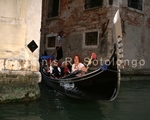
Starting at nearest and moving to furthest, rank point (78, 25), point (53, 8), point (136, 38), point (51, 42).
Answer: point (136, 38) < point (78, 25) < point (51, 42) < point (53, 8)

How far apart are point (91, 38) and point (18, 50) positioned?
5.54m

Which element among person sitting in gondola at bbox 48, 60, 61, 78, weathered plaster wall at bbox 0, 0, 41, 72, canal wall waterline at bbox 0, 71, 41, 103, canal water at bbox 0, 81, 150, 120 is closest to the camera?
canal water at bbox 0, 81, 150, 120

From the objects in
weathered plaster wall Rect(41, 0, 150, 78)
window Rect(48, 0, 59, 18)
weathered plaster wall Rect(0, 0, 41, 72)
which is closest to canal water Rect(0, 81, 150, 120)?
weathered plaster wall Rect(0, 0, 41, 72)

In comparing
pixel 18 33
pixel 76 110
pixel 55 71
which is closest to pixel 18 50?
pixel 18 33

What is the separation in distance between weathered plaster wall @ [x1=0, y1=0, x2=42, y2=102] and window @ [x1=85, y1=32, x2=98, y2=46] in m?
5.04

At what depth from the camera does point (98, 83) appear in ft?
14.2

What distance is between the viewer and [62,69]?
Answer: 6.27 m

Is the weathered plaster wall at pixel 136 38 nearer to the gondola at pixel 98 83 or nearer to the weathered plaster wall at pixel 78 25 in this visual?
the weathered plaster wall at pixel 78 25

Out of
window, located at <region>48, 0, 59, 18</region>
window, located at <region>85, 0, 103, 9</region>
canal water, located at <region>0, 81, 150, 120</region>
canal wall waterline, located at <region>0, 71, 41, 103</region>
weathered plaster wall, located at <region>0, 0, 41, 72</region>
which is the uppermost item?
window, located at <region>48, 0, 59, 18</region>

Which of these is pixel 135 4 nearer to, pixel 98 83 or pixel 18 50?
pixel 98 83

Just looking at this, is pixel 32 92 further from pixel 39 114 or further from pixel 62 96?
pixel 62 96

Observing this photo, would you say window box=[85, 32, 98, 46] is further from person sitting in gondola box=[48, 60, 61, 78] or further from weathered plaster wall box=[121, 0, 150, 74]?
person sitting in gondola box=[48, 60, 61, 78]

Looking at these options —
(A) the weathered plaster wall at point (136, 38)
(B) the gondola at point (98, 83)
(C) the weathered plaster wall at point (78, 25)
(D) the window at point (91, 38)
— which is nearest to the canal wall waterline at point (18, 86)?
(B) the gondola at point (98, 83)

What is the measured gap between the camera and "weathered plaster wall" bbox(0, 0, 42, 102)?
406 centimetres
